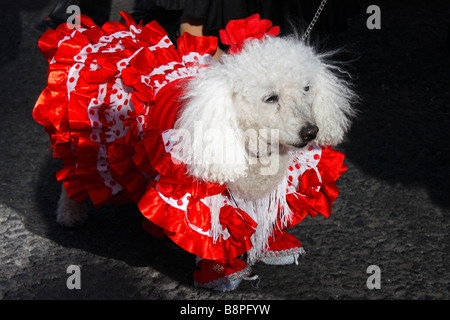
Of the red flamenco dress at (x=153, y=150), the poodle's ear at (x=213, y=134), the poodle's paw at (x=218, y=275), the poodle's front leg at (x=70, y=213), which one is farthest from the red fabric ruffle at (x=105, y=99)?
the poodle's paw at (x=218, y=275)

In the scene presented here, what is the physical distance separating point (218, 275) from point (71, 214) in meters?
0.85

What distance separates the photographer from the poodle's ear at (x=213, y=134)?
1897 millimetres

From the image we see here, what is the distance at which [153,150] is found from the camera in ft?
6.73

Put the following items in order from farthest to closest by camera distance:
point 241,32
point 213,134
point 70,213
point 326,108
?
point 70,213 < point 326,108 < point 241,32 < point 213,134

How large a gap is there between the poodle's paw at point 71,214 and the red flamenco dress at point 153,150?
0.15 metres

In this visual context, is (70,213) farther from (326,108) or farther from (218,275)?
(326,108)

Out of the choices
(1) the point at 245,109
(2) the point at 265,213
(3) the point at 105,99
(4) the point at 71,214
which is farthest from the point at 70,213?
(1) the point at 245,109

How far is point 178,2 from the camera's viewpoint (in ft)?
10.1

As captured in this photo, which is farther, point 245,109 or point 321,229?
point 321,229
